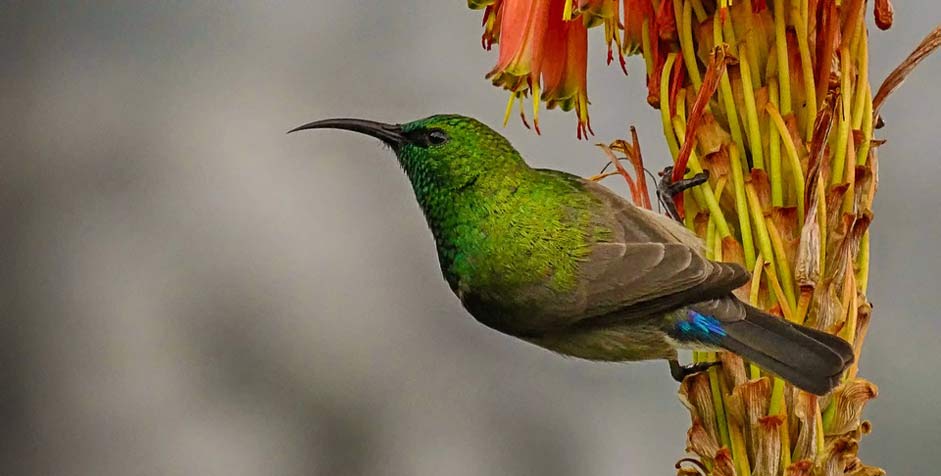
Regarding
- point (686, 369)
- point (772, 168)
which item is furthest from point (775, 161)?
point (686, 369)

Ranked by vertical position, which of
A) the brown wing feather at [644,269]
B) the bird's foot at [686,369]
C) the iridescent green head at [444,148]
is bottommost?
the bird's foot at [686,369]

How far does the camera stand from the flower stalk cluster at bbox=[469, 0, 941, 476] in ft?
Answer: 1.38

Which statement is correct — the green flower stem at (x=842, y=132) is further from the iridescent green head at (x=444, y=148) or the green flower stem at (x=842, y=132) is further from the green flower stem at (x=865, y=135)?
the iridescent green head at (x=444, y=148)

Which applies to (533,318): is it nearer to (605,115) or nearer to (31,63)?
(605,115)

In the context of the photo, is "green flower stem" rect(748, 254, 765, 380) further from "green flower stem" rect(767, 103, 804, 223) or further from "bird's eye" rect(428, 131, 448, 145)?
"bird's eye" rect(428, 131, 448, 145)

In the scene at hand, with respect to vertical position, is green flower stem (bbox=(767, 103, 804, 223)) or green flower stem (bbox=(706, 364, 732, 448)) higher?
green flower stem (bbox=(767, 103, 804, 223))

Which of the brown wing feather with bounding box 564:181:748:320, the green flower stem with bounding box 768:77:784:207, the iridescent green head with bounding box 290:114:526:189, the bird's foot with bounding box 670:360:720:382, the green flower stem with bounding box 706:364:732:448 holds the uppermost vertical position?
the green flower stem with bounding box 768:77:784:207

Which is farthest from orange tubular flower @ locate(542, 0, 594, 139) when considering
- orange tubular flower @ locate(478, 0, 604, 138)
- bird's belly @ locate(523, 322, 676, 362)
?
bird's belly @ locate(523, 322, 676, 362)

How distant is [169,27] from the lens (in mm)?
1028

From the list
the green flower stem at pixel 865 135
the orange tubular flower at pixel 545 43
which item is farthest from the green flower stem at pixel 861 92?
the orange tubular flower at pixel 545 43

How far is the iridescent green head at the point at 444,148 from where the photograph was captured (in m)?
0.48

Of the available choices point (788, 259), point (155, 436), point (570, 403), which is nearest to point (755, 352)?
point (788, 259)

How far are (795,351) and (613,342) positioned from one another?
10cm

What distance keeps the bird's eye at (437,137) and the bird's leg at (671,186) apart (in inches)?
4.0
